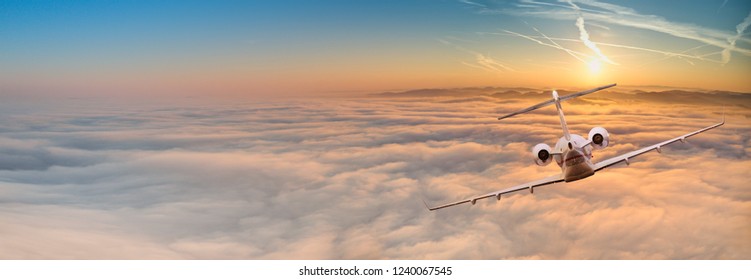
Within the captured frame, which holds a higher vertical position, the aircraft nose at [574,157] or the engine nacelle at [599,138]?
the engine nacelle at [599,138]

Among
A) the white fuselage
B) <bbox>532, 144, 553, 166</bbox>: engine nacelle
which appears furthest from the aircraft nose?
<bbox>532, 144, 553, 166</bbox>: engine nacelle

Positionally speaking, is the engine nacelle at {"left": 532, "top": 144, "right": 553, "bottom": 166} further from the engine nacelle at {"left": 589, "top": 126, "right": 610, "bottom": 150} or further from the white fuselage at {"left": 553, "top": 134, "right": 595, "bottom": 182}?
the engine nacelle at {"left": 589, "top": 126, "right": 610, "bottom": 150}

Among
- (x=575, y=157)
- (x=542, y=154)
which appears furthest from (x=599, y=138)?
(x=542, y=154)

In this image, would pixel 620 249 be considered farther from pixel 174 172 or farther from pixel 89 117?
pixel 89 117

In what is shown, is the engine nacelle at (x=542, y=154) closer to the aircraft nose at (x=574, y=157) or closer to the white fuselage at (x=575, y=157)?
the white fuselage at (x=575, y=157)

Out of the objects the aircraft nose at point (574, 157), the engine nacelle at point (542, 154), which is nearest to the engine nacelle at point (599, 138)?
the aircraft nose at point (574, 157)

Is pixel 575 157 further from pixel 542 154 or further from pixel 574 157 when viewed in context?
pixel 542 154
